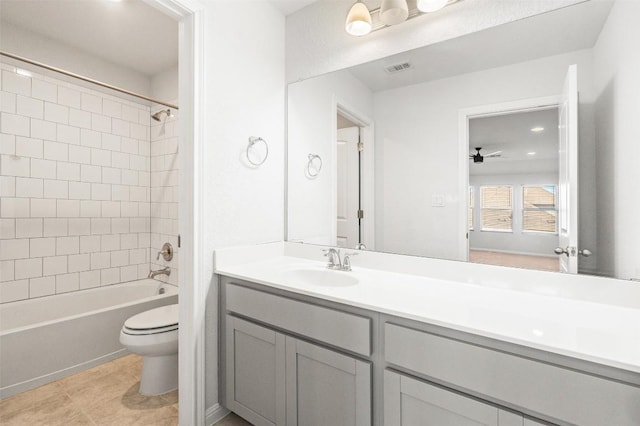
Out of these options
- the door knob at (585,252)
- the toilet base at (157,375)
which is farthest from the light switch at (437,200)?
the toilet base at (157,375)

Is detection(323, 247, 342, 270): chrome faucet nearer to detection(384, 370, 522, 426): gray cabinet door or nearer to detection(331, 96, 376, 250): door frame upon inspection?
detection(331, 96, 376, 250): door frame

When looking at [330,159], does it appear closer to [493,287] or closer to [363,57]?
[363,57]

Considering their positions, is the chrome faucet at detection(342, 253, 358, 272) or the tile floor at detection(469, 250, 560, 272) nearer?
the tile floor at detection(469, 250, 560, 272)

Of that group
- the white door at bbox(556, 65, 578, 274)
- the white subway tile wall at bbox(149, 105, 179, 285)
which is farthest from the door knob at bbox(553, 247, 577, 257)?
the white subway tile wall at bbox(149, 105, 179, 285)

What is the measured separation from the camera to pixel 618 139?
3.76ft

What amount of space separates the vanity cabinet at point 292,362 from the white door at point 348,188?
0.71m

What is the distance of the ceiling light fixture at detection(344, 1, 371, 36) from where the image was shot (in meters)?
1.61

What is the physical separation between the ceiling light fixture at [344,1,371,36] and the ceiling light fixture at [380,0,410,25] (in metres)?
0.08

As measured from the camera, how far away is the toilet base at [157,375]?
1.91 metres

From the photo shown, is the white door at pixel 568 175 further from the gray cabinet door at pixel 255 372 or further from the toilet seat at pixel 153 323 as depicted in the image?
the toilet seat at pixel 153 323

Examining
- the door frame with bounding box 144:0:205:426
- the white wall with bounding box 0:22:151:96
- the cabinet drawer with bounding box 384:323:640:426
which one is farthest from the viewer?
the white wall with bounding box 0:22:151:96

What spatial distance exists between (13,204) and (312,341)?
2530 millimetres

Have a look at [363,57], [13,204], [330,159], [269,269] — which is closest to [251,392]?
[269,269]

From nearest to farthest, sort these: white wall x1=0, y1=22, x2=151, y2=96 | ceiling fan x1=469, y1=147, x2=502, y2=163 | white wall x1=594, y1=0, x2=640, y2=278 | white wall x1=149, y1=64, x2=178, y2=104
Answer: white wall x1=594, y1=0, x2=640, y2=278, ceiling fan x1=469, y1=147, x2=502, y2=163, white wall x1=0, y1=22, x2=151, y2=96, white wall x1=149, y1=64, x2=178, y2=104
